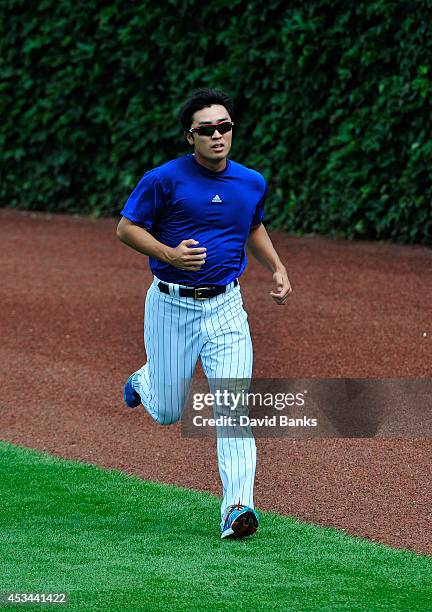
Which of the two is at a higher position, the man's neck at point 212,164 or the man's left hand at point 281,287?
the man's neck at point 212,164

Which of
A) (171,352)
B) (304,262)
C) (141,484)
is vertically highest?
(171,352)

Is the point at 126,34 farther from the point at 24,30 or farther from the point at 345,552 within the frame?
the point at 345,552

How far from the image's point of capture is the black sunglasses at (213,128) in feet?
18.3

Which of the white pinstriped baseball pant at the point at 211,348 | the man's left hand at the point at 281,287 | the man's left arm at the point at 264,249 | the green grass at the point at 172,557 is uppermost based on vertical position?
the man's left arm at the point at 264,249

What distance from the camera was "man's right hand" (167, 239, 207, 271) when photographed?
5441 mm

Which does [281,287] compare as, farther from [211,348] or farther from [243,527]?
[243,527]

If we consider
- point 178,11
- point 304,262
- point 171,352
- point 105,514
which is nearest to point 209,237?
point 171,352

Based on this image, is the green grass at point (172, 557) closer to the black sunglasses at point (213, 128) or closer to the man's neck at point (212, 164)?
the man's neck at point (212, 164)

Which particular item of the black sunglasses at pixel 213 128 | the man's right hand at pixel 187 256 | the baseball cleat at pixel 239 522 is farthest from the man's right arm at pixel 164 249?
the baseball cleat at pixel 239 522

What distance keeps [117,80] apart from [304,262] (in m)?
4.41

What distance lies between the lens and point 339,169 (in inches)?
517

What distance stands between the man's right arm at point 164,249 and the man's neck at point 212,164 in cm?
39

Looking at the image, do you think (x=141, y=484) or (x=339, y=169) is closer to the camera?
(x=141, y=484)

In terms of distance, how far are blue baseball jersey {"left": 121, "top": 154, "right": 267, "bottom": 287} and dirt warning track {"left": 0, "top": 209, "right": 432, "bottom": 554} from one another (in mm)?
1316
